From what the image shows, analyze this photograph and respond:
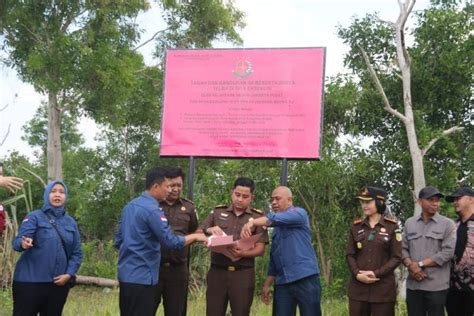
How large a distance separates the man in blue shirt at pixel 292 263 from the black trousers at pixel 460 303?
1106 millimetres

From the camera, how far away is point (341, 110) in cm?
1397

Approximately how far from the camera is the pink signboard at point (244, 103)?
19.4ft

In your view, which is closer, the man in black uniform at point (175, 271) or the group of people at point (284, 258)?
the group of people at point (284, 258)

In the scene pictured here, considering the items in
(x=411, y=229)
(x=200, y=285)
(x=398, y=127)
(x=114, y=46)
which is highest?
(x=114, y=46)

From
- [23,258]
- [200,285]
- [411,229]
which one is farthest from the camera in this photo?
[200,285]

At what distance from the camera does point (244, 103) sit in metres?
6.06

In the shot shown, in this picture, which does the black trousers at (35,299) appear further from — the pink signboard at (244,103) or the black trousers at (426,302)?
the black trousers at (426,302)

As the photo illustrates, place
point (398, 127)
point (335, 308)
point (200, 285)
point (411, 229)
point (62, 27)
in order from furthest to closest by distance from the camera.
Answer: point (398, 127), point (62, 27), point (200, 285), point (335, 308), point (411, 229)

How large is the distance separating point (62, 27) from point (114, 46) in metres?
1.13

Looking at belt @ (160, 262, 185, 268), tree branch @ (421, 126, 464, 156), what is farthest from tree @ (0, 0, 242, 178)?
belt @ (160, 262, 185, 268)

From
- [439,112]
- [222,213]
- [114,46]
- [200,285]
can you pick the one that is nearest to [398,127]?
[439,112]

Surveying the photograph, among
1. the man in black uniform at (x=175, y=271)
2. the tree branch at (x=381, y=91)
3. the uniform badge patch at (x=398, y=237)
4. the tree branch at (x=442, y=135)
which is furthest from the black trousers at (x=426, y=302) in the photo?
the tree branch at (x=381, y=91)

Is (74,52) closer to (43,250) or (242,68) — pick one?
(242,68)

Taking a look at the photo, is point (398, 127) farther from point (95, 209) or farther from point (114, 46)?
point (95, 209)
